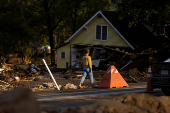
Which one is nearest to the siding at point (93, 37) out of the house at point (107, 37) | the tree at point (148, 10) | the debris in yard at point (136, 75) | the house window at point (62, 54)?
the house at point (107, 37)

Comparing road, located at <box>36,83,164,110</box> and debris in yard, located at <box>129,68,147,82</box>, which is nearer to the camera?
road, located at <box>36,83,164,110</box>

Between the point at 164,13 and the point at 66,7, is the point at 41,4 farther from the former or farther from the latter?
the point at 164,13

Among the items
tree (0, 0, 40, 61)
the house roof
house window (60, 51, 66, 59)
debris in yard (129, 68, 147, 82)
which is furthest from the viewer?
tree (0, 0, 40, 61)

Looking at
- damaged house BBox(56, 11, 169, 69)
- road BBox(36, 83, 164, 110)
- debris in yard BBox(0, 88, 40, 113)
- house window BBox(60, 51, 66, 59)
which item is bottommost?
road BBox(36, 83, 164, 110)

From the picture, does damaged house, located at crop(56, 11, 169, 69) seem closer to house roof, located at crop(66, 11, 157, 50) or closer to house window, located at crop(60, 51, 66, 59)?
house roof, located at crop(66, 11, 157, 50)

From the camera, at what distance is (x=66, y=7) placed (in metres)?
44.2

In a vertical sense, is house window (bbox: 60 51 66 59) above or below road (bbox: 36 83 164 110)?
above

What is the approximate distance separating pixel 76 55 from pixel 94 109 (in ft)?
105

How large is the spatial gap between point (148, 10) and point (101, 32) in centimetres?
1228

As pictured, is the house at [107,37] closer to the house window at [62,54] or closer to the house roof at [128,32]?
the house roof at [128,32]

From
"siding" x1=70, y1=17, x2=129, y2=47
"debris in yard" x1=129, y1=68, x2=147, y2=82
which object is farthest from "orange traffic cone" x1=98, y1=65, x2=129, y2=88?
"siding" x1=70, y1=17, x2=129, y2=47

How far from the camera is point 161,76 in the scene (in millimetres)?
9062

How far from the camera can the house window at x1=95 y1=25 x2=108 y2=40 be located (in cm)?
3294

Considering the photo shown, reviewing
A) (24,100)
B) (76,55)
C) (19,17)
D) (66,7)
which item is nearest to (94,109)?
(24,100)
